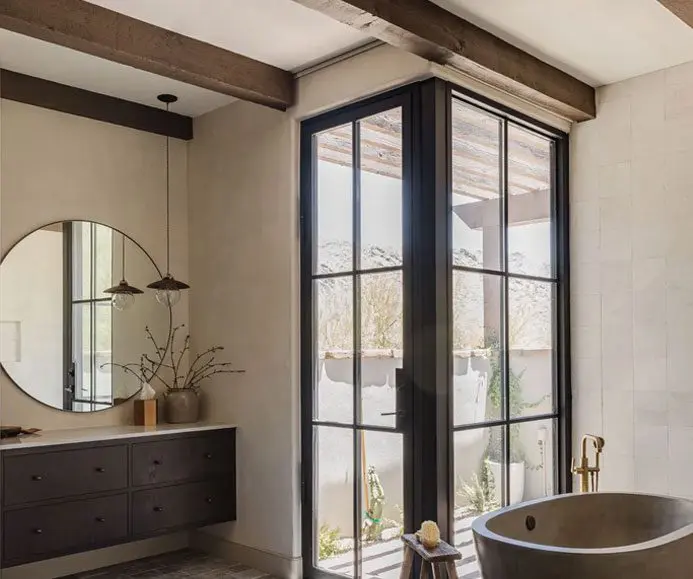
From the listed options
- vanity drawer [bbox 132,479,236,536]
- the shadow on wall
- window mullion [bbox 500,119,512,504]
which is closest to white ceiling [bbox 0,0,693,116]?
window mullion [bbox 500,119,512,504]

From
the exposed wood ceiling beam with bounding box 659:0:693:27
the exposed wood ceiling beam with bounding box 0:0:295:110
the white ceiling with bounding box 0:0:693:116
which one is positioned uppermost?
the white ceiling with bounding box 0:0:693:116

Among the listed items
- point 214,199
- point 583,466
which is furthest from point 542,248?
point 214,199

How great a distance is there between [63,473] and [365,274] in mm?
1723

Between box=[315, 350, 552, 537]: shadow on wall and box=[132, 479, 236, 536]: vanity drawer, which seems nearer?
box=[315, 350, 552, 537]: shadow on wall

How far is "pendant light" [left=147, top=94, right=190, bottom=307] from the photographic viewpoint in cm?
432

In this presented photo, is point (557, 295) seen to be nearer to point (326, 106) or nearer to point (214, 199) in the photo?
point (326, 106)

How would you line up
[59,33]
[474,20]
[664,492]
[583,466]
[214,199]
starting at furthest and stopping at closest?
[214,199] → [664,492] → [583,466] → [474,20] → [59,33]

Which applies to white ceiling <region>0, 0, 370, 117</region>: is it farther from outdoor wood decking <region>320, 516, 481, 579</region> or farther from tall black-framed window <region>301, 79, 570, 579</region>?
outdoor wood decking <region>320, 516, 481, 579</region>

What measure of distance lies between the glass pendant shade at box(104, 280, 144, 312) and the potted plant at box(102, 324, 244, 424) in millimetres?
210

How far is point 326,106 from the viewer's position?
3.89 metres

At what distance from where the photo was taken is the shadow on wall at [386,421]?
3.55 metres

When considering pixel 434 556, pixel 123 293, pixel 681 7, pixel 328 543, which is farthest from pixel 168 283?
pixel 681 7

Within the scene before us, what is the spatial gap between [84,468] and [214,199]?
1.71 metres

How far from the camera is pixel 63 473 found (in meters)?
3.69
